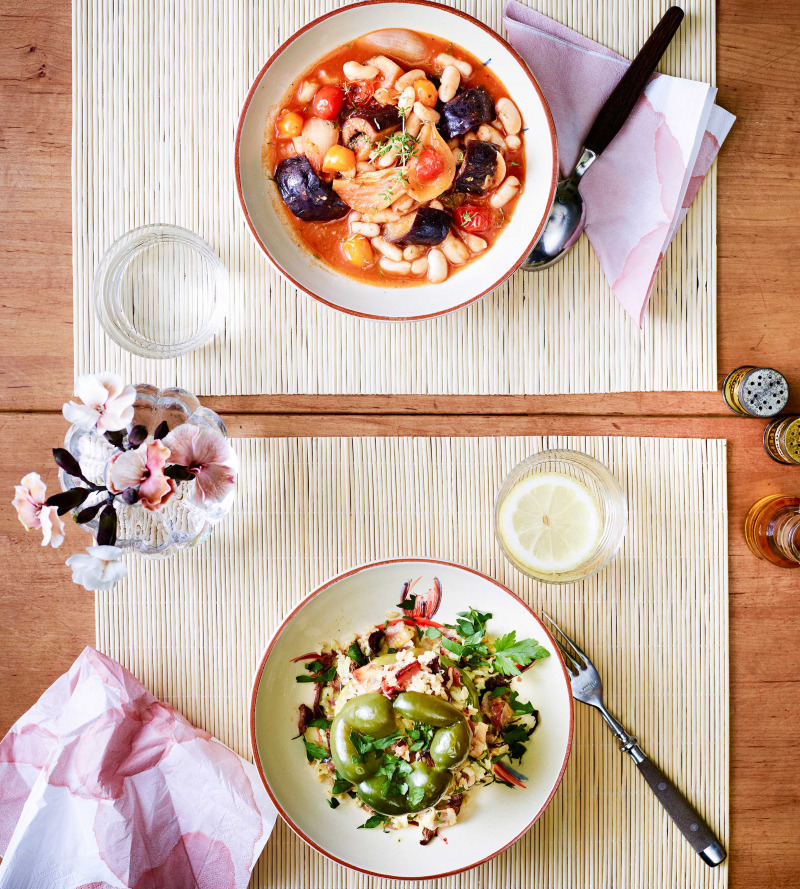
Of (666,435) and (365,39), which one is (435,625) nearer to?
(666,435)

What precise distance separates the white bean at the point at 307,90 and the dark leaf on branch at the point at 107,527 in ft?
2.65

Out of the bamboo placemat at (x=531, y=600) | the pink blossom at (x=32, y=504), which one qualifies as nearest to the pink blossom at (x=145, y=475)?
the pink blossom at (x=32, y=504)

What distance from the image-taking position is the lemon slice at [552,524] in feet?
4.27

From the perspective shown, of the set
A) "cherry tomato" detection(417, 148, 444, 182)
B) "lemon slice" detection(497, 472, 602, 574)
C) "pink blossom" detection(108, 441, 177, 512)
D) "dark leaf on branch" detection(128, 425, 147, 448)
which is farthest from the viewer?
"lemon slice" detection(497, 472, 602, 574)

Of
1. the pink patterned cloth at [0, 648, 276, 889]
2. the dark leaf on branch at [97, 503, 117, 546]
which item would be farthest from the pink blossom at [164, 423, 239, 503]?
the pink patterned cloth at [0, 648, 276, 889]

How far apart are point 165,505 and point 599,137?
1.06m

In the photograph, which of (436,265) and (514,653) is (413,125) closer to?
(436,265)

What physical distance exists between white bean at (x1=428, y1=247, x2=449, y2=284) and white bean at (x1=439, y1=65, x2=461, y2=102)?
27 centimetres

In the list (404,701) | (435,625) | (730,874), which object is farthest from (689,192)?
(730,874)

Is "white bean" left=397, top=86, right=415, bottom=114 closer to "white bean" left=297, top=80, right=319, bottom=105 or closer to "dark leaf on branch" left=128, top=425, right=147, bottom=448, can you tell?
"white bean" left=297, top=80, right=319, bottom=105

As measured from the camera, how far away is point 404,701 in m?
1.14

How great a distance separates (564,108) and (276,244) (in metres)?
0.63

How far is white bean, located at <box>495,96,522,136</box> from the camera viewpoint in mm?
1250

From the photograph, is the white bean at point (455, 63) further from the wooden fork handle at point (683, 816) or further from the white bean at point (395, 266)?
the wooden fork handle at point (683, 816)
